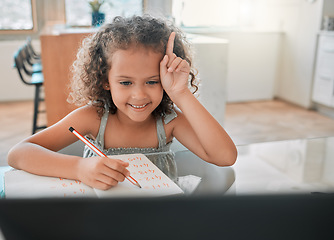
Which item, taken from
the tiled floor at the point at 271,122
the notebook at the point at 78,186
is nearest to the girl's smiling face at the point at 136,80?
the notebook at the point at 78,186

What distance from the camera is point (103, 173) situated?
582mm

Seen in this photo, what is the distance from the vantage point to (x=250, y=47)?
4207 millimetres

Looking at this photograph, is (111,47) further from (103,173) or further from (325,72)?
(325,72)

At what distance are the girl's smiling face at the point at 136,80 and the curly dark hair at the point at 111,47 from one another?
26mm

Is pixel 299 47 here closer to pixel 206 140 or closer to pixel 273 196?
pixel 206 140

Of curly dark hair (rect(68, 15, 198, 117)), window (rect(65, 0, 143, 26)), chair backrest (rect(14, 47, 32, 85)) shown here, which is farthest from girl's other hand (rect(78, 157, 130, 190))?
window (rect(65, 0, 143, 26))

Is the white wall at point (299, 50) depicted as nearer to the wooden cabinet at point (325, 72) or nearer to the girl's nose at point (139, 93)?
the wooden cabinet at point (325, 72)

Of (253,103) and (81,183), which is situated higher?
(81,183)

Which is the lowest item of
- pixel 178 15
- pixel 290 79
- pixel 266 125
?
pixel 266 125

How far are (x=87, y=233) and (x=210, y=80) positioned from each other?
2.31 metres

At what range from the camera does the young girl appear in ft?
2.48

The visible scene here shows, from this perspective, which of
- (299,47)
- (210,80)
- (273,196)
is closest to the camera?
(273,196)

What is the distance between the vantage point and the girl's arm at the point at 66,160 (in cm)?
58

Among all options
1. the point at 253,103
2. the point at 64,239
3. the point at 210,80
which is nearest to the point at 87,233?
the point at 64,239
